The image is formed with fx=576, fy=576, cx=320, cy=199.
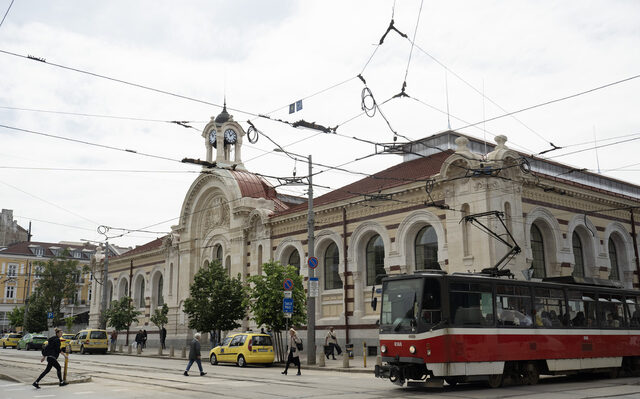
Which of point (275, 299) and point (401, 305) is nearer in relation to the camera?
point (401, 305)

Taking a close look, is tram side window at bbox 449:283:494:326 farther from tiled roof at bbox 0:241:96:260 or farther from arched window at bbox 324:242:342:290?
tiled roof at bbox 0:241:96:260

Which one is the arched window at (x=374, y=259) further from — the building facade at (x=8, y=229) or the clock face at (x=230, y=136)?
the building facade at (x=8, y=229)

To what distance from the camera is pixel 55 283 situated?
196ft

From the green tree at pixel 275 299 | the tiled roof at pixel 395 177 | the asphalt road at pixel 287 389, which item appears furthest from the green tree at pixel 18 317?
the asphalt road at pixel 287 389

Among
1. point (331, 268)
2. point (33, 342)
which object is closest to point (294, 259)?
point (331, 268)

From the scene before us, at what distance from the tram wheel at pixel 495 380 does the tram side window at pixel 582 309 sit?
3558mm

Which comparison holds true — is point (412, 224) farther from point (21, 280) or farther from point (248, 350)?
point (21, 280)

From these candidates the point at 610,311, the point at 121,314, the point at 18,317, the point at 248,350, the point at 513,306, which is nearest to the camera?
the point at 513,306

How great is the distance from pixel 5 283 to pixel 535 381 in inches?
3113

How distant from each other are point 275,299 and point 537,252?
12.5 metres

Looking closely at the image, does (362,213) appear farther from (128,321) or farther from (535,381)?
(128,321)

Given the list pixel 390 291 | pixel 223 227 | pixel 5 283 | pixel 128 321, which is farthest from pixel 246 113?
pixel 5 283

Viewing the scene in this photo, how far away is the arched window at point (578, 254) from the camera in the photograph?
2896cm

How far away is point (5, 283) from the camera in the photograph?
78438mm
